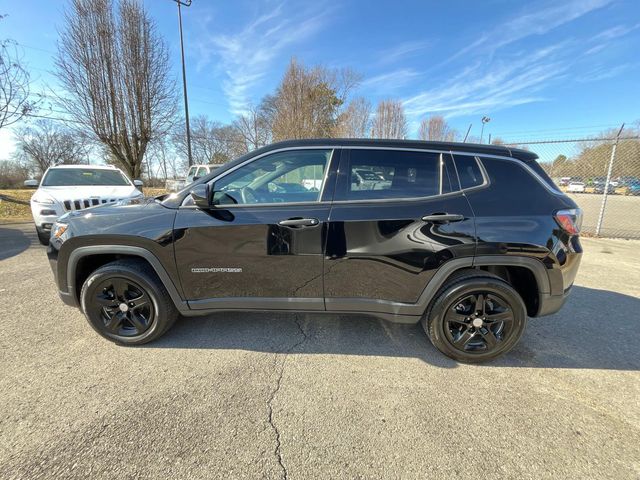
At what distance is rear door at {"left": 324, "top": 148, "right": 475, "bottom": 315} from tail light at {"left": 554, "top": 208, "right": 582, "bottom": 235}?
0.72m

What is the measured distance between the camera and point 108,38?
39.8 ft

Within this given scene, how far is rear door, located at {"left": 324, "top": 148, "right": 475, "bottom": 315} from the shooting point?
2291 mm

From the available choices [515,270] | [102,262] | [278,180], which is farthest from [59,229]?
[515,270]

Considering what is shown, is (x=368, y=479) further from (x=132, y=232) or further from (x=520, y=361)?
(x=132, y=232)

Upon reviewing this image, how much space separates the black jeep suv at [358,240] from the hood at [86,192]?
3913 millimetres

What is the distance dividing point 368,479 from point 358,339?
1.32 metres

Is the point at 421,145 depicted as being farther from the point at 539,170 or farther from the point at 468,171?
the point at 539,170

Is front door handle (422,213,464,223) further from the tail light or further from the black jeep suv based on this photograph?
the tail light

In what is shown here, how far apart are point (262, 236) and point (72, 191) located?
5790mm

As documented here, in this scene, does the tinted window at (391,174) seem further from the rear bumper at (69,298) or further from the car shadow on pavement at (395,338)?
the rear bumper at (69,298)

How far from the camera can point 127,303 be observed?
2.61m

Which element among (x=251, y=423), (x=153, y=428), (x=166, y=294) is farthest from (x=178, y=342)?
(x=251, y=423)

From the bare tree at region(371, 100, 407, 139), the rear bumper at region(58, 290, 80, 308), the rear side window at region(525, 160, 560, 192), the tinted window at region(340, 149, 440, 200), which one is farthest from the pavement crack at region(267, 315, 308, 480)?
the bare tree at region(371, 100, 407, 139)

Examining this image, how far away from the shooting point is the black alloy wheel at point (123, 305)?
2.59 m
